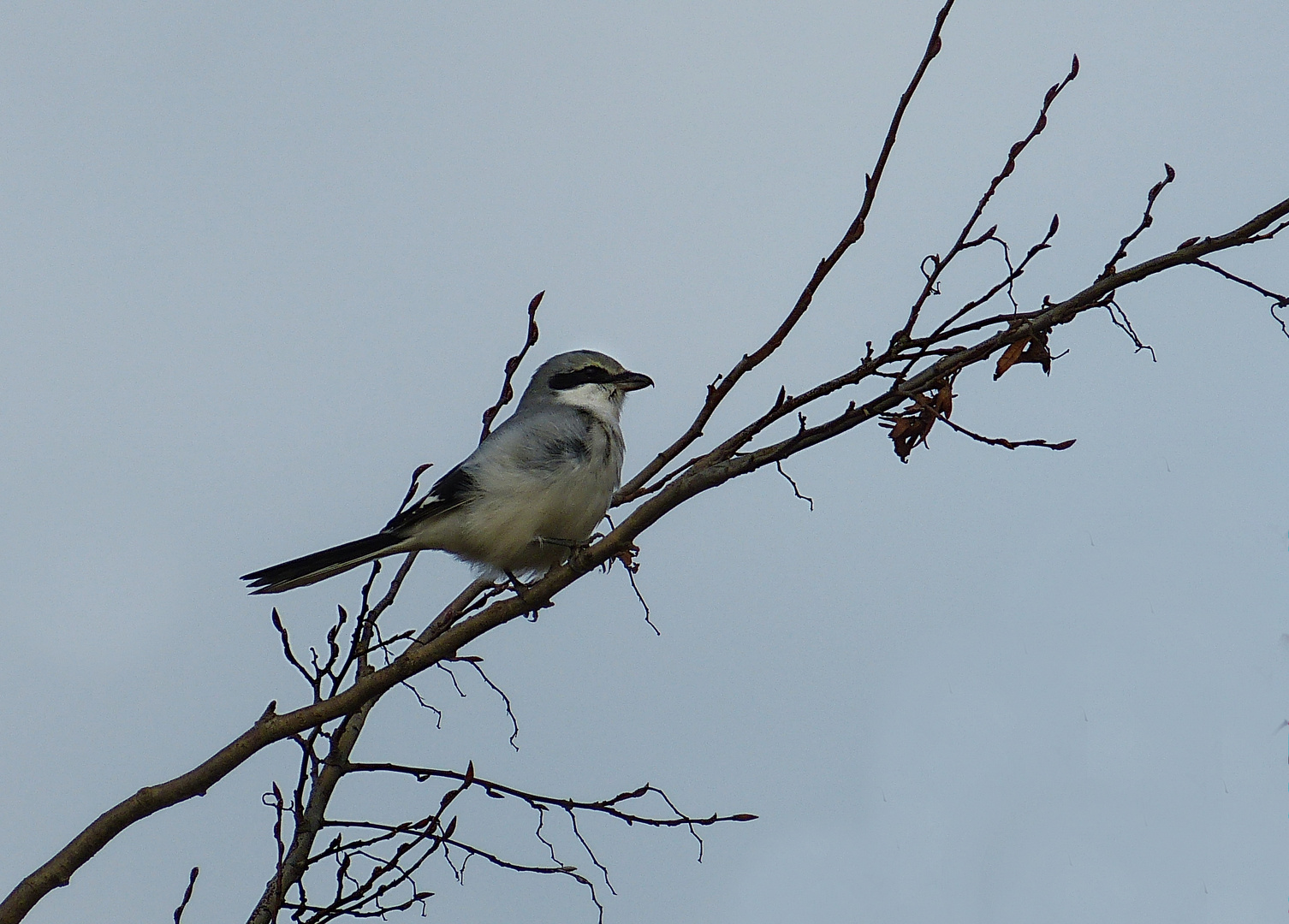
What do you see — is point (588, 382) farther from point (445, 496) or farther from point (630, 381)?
point (445, 496)

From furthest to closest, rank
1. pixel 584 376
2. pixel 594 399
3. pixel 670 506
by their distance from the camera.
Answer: pixel 584 376
pixel 594 399
pixel 670 506

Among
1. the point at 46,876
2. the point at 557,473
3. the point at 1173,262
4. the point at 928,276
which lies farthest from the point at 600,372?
the point at 46,876

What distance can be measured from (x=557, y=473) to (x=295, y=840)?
186 centimetres

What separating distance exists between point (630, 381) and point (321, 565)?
198cm

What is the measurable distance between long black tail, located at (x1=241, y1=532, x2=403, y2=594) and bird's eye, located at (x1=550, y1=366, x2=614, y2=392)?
1.49 meters

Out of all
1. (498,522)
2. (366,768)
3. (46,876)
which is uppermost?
(498,522)

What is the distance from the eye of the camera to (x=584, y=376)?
5.41 meters

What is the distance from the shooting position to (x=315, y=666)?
313 centimetres

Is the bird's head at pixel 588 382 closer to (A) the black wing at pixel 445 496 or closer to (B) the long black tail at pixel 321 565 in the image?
(A) the black wing at pixel 445 496

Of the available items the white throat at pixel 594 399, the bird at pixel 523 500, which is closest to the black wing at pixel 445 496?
the bird at pixel 523 500

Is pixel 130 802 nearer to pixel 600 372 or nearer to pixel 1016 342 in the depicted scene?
pixel 1016 342

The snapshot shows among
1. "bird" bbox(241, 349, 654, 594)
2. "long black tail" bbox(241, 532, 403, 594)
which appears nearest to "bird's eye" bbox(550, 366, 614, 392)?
"bird" bbox(241, 349, 654, 594)

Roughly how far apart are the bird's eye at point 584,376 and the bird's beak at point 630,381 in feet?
0.13

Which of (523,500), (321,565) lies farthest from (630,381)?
(321,565)
